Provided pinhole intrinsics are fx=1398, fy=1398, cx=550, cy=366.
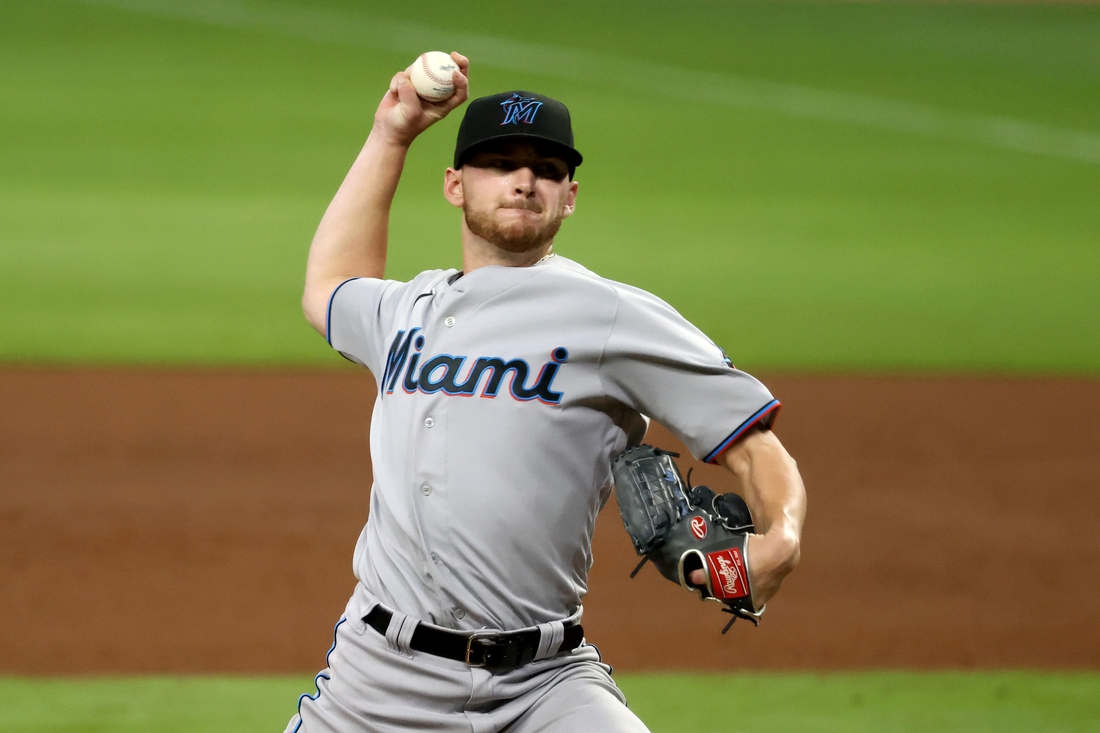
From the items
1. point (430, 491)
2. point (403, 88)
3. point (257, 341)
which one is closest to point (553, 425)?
point (430, 491)

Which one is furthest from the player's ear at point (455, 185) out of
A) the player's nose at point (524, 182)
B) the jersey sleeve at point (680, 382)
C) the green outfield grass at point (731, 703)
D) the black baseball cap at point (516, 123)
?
the green outfield grass at point (731, 703)

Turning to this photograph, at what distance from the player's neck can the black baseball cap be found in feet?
0.62

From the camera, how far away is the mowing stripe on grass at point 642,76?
14734mm

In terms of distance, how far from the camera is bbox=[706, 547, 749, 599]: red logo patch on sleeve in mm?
2621

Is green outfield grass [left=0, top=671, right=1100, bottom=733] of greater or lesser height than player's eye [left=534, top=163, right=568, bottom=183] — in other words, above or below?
below

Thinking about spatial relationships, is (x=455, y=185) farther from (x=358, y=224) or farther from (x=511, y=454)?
(x=511, y=454)

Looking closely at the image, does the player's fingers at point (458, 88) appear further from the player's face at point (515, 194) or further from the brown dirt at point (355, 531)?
the brown dirt at point (355, 531)

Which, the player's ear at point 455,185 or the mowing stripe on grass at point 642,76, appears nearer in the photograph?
the player's ear at point 455,185

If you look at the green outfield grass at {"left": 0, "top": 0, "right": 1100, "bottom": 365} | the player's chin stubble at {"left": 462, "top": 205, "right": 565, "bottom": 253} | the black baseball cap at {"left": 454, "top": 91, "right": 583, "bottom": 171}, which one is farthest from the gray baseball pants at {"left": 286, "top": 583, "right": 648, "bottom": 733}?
the green outfield grass at {"left": 0, "top": 0, "right": 1100, "bottom": 365}

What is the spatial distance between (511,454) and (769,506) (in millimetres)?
Answer: 555

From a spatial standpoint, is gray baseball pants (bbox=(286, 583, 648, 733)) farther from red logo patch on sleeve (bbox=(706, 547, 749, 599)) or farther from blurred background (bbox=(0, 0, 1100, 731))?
blurred background (bbox=(0, 0, 1100, 731))

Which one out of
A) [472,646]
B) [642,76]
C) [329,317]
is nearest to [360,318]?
[329,317]

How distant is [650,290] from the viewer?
10328mm

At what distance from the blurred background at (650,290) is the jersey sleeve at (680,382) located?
237 cm
